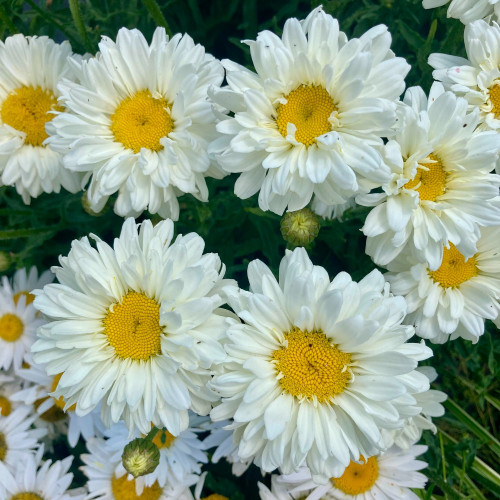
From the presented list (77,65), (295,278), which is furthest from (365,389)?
(77,65)

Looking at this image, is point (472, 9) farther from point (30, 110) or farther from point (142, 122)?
point (30, 110)

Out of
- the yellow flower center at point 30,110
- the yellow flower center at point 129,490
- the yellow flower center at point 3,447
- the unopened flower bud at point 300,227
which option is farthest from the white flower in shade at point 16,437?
the unopened flower bud at point 300,227

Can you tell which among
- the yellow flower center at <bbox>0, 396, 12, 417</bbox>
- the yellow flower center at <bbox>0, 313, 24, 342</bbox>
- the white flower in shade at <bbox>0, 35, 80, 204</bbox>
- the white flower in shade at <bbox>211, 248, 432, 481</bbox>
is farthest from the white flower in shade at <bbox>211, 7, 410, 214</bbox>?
the yellow flower center at <bbox>0, 396, 12, 417</bbox>

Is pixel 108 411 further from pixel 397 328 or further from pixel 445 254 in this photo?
pixel 445 254

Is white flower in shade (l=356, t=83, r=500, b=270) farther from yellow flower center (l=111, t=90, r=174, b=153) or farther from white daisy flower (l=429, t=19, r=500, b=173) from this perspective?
yellow flower center (l=111, t=90, r=174, b=153)

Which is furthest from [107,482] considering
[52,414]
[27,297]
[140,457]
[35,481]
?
[27,297]
